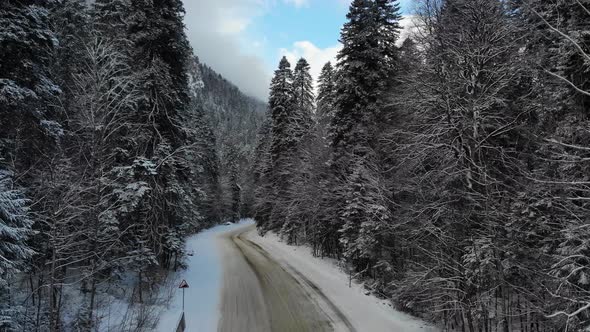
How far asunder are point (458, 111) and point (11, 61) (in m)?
10.9

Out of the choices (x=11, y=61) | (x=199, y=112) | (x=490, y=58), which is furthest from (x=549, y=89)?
(x=199, y=112)

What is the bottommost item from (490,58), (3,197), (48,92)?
(3,197)

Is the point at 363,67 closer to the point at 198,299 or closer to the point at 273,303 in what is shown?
the point at 273,303

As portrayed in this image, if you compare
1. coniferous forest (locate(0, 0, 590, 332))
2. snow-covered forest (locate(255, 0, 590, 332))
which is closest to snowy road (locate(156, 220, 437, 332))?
coniferous forest (locate(0, 0, 590, 332))

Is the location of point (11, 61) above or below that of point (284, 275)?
above

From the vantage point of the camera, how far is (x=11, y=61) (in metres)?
Result: 7.96

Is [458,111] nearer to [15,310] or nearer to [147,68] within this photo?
[15,310]

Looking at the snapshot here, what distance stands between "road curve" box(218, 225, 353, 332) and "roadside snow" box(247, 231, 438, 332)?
1.51 feet

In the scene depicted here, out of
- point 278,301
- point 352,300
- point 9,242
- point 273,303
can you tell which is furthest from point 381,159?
point 9,242

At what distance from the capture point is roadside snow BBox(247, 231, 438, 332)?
11.6m

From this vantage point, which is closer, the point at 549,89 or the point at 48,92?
the point at 549,89

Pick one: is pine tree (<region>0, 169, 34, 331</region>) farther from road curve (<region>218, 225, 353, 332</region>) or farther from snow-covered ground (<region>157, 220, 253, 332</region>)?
road curve (<region>218, 225, 353, 332</region>)

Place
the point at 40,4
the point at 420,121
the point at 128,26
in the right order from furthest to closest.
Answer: the point at 128,26 → the point at 420,121 → the point at 40,4

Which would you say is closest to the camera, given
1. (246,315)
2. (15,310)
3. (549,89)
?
(15,310)
